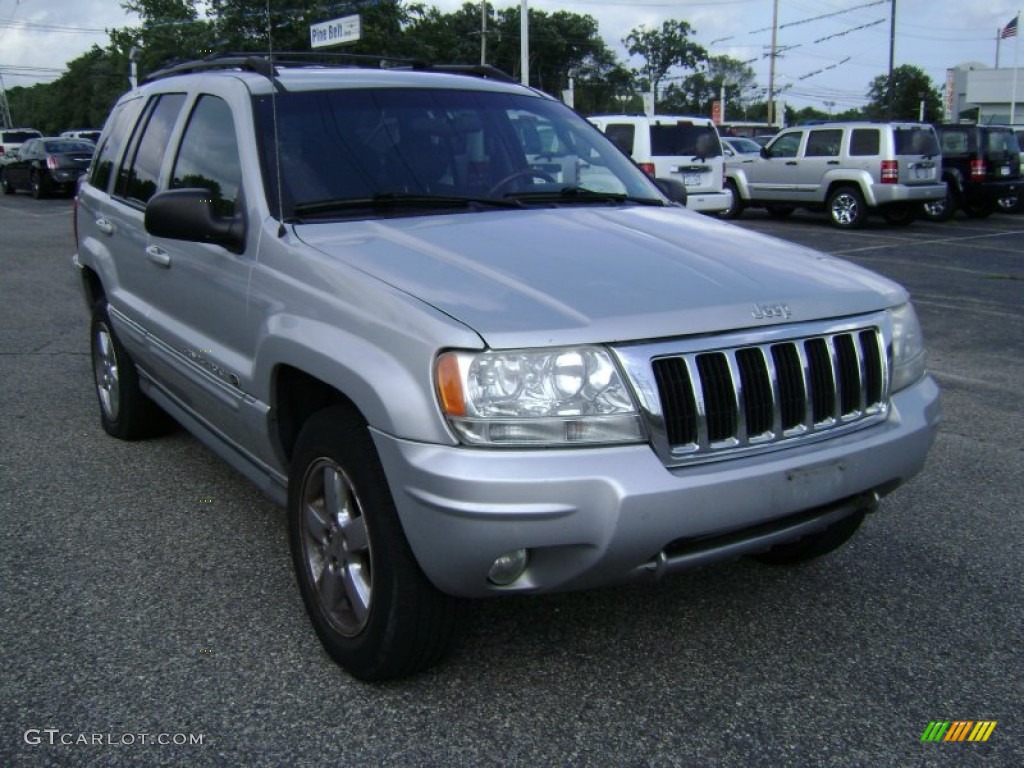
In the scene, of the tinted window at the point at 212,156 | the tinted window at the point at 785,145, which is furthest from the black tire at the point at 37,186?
the tinted window at the point at 212,156

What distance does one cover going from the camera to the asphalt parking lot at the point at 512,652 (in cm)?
273

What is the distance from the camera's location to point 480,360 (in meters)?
2.56

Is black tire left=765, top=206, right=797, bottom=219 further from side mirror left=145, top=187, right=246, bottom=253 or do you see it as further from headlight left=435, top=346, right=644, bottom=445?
headlight left=435, top=346, right=644, bottom=445

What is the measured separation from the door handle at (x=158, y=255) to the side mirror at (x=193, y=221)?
64cm

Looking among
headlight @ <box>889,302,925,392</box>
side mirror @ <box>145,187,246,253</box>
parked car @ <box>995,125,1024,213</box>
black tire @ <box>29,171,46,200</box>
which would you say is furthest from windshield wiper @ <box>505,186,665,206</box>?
black tire @ <box>29,171,46,200</box>

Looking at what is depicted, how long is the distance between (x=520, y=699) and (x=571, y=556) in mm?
588

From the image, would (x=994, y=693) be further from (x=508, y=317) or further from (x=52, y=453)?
(x=52, y=453)

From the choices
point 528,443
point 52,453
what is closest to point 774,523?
point 528,443

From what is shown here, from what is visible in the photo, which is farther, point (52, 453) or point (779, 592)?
point (52, 453)

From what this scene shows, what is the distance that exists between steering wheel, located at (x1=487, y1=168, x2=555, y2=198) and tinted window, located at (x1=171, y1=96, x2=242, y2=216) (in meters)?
0.91

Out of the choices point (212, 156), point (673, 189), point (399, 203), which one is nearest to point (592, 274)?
point (399, 203)

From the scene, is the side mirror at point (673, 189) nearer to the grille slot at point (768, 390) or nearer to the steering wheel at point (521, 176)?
the steering wheel at point (521, 176)

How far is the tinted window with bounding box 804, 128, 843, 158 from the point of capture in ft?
63.0

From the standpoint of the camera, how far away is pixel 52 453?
5.27 m
